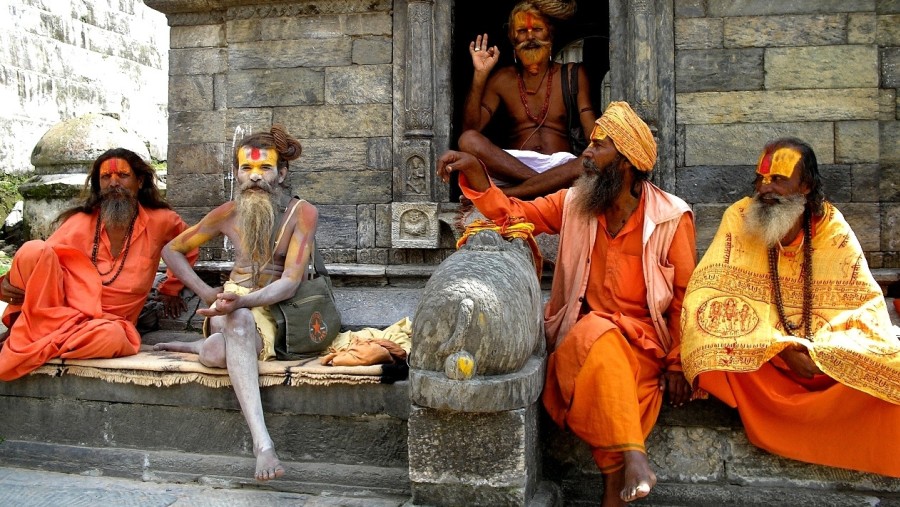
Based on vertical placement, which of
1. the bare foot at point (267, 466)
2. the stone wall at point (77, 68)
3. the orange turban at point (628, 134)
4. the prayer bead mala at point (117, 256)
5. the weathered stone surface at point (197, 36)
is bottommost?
the bare foot at point (267, 466)

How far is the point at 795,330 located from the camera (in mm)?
3779

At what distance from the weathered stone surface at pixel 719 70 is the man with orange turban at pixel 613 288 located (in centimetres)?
158

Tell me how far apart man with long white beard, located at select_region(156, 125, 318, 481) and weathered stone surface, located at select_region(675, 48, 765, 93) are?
2.62 meters

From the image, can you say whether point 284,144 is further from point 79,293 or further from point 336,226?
point 79,293

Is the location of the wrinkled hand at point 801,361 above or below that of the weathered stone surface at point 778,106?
below

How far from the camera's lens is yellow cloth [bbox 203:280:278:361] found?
4.45m

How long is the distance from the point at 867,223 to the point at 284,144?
3.76m

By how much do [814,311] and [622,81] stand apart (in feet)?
7.87

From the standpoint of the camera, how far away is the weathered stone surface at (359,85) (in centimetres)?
602

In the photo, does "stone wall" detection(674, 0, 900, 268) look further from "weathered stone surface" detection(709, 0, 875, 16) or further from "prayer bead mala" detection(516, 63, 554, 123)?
"prayer bead mala" detection(516, 63, 554, 123)

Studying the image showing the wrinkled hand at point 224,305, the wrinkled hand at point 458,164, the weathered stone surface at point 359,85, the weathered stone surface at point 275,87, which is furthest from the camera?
the weathered stone surface at point 275,87

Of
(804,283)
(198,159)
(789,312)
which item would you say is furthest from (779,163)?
(198,159)

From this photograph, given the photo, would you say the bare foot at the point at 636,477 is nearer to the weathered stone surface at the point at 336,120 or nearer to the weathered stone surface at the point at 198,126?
the weathered stone surface at the point at 336,120

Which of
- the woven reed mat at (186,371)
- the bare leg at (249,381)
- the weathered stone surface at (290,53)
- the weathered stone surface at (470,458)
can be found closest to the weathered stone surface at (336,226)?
the weathered stone surface at (290,53)
